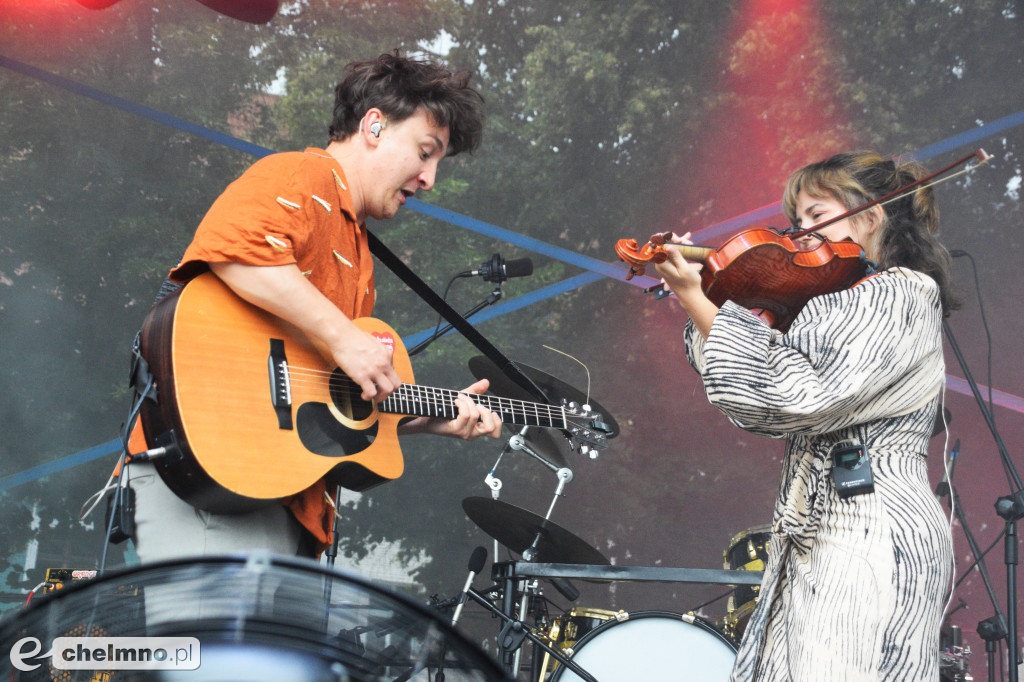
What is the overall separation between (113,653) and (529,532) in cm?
267

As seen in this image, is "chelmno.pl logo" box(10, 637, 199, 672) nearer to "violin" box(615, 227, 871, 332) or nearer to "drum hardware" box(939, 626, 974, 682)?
"violin" box(615, 227, 871, 332)

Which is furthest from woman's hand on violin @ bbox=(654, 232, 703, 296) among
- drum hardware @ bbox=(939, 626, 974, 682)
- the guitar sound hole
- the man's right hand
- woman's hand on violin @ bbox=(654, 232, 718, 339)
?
drum hardware @ bbox=(939, 626, 974, 682)

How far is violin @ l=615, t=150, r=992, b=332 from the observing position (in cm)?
171

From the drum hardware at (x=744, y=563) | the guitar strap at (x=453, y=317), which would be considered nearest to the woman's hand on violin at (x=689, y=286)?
the guitar strap at (x=453, y=317)

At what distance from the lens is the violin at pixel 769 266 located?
1.71 m

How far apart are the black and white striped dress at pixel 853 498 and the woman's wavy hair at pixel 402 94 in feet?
3.76

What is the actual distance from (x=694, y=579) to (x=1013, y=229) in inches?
175

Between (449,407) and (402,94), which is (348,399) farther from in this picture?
(402,94)

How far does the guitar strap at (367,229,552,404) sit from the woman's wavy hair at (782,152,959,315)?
1.28m

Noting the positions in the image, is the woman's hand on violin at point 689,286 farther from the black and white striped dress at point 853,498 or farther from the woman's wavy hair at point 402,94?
the woman's wavy hair at point 402,94

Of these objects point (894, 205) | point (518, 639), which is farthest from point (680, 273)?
point (518, 639)

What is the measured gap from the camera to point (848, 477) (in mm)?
1457

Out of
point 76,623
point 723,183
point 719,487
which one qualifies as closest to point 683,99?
point 723,183

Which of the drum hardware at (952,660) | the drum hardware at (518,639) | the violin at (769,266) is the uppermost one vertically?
the violin at (769,266)
